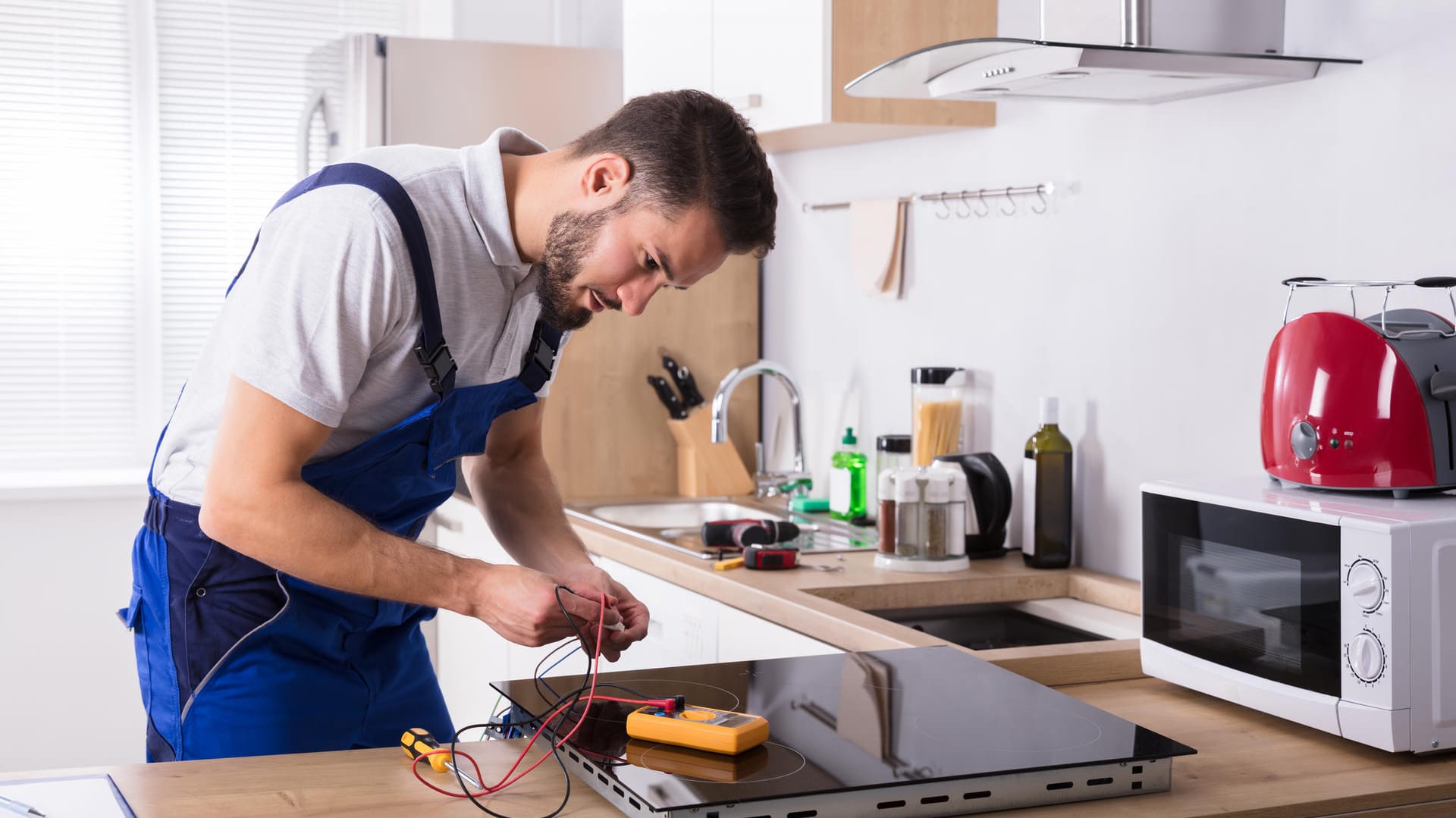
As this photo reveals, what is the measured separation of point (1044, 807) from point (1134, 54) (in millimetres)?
998

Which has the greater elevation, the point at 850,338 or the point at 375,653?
the point at 850,338

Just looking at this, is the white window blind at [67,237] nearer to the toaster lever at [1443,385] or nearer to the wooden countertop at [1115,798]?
the wooden countertop at [1115,798]

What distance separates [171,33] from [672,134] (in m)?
3.06

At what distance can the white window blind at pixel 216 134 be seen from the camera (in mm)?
3877

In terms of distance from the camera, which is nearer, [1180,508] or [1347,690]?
[1347,690]

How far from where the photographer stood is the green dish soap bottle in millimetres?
2666

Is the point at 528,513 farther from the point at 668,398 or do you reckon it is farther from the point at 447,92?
the point at 447,92

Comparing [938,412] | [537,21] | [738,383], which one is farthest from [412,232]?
[537,21]

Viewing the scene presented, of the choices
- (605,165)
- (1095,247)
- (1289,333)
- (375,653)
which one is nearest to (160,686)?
(375,653)

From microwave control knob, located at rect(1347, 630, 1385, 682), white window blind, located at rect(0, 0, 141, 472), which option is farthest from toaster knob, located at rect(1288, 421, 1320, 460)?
white window blind, located at rect(0, 0, 141, 472)

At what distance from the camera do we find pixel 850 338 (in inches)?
114

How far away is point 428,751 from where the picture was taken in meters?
1.14

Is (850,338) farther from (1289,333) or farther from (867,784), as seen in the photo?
(867,784)

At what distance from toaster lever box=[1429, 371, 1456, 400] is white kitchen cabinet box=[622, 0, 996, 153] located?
117 cm
